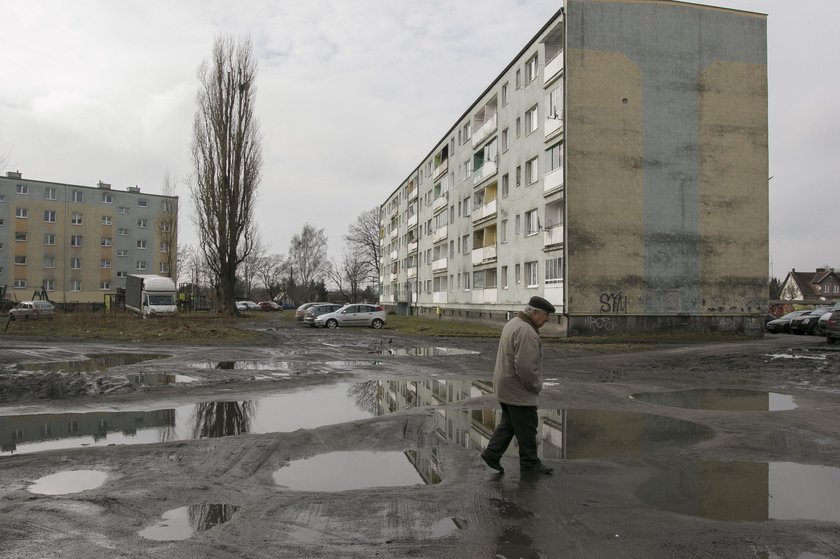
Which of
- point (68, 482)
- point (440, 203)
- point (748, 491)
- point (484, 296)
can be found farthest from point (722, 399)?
point (440, 203)

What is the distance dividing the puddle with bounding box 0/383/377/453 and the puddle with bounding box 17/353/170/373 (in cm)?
540

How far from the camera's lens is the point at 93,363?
50.5 ft

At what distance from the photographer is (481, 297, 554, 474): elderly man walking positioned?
20.4 ft

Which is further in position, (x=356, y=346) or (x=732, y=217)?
(x=732, y=217)

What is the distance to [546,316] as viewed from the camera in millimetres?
6492

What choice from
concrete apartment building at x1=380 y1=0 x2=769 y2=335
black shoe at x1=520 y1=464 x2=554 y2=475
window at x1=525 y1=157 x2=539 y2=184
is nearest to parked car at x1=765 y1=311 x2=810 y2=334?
concrete apartment building at x1=380 y1=0 x2=769 y2=335

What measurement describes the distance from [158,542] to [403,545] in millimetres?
1667

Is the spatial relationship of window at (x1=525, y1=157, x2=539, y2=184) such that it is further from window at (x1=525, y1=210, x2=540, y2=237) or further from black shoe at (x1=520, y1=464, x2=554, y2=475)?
black shoe at (x1=520, y1=464, x2=554, y2=475)

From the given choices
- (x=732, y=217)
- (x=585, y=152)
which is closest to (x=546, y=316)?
(x=585, y=152)

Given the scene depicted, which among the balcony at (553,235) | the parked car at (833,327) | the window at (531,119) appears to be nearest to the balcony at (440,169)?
the window at (531,119)

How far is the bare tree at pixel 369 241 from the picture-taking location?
330 feet

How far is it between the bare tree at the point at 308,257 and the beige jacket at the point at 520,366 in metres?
101

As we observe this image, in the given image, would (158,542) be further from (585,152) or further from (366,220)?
(366,220)

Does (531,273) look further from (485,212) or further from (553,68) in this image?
(553,68)
